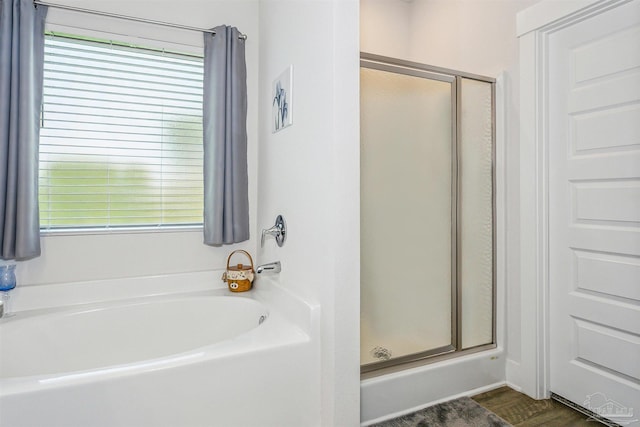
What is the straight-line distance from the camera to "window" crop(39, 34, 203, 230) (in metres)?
2.03

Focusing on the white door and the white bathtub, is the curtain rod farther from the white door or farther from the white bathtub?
the white door

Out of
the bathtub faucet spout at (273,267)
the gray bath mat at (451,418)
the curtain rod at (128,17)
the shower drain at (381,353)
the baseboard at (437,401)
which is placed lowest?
the gray bath mat at (451,418)

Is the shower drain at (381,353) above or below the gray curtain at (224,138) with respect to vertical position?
below

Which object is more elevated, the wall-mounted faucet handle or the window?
the window

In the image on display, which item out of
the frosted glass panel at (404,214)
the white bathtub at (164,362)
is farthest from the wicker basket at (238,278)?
the frosted glass panel at (404,214)

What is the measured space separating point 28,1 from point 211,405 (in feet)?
7.02

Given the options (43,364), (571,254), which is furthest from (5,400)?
(571,254)

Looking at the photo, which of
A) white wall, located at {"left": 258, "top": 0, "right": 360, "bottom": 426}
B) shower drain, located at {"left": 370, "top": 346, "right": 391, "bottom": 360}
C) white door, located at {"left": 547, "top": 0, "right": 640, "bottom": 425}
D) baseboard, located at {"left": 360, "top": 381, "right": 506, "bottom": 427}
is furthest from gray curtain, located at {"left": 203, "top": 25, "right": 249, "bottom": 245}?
white door, located at {"left": 547, "top": 0, "right": 640, "bottom": 425}

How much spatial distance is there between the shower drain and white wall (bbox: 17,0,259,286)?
1.05 metres

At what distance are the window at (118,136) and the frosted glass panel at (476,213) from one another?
1.62 meters

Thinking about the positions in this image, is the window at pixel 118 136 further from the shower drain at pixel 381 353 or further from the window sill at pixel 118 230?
the shower drain at pixel 381 353

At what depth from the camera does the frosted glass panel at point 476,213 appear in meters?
2.11

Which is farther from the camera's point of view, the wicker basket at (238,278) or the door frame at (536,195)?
the wicker basket at (238,278)

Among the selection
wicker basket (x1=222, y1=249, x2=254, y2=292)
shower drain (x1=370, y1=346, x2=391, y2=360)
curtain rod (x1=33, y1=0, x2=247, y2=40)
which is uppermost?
curtain rod (x1=33, y1=0, x2=247, y2=40)
